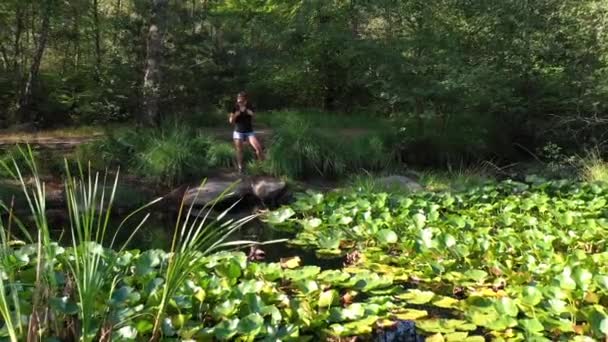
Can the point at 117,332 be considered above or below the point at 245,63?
below

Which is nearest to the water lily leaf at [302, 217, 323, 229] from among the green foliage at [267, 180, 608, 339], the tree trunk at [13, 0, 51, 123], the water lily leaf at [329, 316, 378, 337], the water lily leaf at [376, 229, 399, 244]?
the green foliage at [267, 180, 608, 339]

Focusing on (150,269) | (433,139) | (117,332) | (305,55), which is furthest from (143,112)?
(117,332)

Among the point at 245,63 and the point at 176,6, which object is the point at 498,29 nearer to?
the point at 245,63

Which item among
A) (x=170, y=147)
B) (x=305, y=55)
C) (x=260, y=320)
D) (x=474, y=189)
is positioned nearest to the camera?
(x=260, y=320)

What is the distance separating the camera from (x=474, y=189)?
25.2 ft

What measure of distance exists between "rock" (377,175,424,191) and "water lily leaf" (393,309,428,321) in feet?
16.3

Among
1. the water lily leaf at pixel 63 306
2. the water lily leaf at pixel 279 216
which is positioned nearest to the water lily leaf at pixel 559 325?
the water lily leaf at pixel 63 306

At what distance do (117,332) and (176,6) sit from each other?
495 inches

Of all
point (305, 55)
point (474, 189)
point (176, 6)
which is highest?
point (176, 6)

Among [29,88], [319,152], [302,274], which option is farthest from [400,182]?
[29,88]

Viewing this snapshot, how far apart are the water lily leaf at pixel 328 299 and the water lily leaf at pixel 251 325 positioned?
60cm

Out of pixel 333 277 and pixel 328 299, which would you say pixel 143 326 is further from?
pixel 333 277

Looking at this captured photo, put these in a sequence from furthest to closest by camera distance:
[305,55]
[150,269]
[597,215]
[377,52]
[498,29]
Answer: [305,55] < [498,29] < [377,52] < [597,215] < [150,269]

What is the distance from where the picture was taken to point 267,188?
28.7ft
